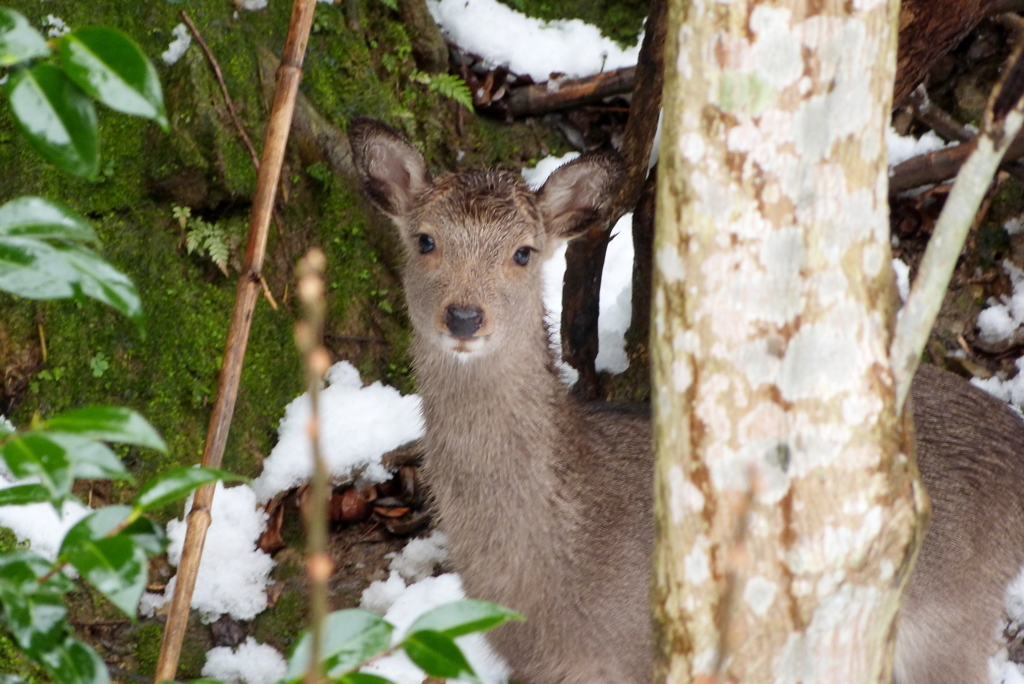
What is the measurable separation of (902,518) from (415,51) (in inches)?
172

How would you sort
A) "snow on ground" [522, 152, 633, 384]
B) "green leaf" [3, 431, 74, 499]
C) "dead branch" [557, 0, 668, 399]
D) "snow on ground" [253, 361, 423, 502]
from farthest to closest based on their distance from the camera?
"snow on ground" [522, 152, 633, 384]
"snow on ground" [253, 361, 423, 502]
"dead branch" [557, 0, 668, 399]
"green leaf" [3, 431, 74, 499]

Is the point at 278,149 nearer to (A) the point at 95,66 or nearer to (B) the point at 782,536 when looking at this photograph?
(A) the point at 95,66

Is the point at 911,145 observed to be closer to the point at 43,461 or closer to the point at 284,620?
the point at 284,620

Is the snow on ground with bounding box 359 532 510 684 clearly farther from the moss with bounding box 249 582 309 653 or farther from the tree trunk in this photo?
the tree trunk

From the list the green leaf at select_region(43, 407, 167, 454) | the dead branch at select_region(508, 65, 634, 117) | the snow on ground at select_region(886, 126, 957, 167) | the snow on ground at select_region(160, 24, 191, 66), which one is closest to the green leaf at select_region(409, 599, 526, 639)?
the green leaf at select_region(43, 407, 167, 454)

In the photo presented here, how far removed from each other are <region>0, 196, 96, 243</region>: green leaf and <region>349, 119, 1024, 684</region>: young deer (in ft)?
7.01

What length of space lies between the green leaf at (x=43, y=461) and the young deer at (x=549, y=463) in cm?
240

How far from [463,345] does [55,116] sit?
2.36 m

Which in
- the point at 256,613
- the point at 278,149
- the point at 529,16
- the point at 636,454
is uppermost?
the point at 529,16

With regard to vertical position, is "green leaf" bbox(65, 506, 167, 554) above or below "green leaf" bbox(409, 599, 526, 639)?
above

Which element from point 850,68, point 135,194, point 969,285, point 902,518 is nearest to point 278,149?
point 135,194

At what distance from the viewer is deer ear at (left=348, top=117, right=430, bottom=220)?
4453 millimetres

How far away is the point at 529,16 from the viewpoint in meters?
6.46

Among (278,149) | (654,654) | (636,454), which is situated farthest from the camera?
(636,454)
